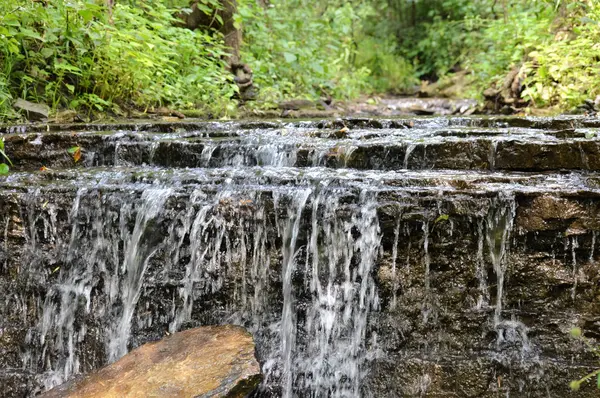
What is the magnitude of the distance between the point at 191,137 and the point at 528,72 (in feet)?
15.3

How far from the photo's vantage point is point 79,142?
13.9 ft

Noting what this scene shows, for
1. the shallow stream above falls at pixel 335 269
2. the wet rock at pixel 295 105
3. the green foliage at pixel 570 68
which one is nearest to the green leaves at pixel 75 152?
the shallow stream above falls at pixel 335 269

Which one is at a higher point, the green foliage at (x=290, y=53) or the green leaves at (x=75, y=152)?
the green foliage at (x=290, y=53)

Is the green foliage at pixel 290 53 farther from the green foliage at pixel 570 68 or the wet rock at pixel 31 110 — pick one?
the green foliage at pixel 570 68

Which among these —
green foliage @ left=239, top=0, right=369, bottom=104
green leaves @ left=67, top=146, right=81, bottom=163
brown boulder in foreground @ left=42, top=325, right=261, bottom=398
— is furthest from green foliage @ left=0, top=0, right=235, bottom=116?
brown boulder in foreground @ left=42, top=325, right=261, bottom=398

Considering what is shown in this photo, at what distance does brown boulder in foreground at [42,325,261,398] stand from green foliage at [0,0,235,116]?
3.25m

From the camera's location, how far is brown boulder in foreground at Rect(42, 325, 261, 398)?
2.53 meters

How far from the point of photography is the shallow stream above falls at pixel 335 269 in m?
2.88

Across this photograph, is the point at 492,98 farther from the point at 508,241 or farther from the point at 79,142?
the point at 79,142

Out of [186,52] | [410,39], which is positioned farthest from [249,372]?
[410,39]

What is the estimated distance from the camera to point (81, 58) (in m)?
5.61

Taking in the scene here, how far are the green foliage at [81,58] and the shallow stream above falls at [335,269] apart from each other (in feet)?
7.11

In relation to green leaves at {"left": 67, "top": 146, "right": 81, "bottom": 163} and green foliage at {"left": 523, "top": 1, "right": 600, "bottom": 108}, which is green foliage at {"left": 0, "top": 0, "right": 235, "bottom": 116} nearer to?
green leaves at {"left": 67, "top": 146, "right": 81, "bottom": 163}

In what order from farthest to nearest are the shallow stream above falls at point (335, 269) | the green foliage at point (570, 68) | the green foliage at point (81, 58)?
the green foliage at point (570, 68)
the green foliage at point (81, 58)
the shallow stream above falls at point (335, 269)
